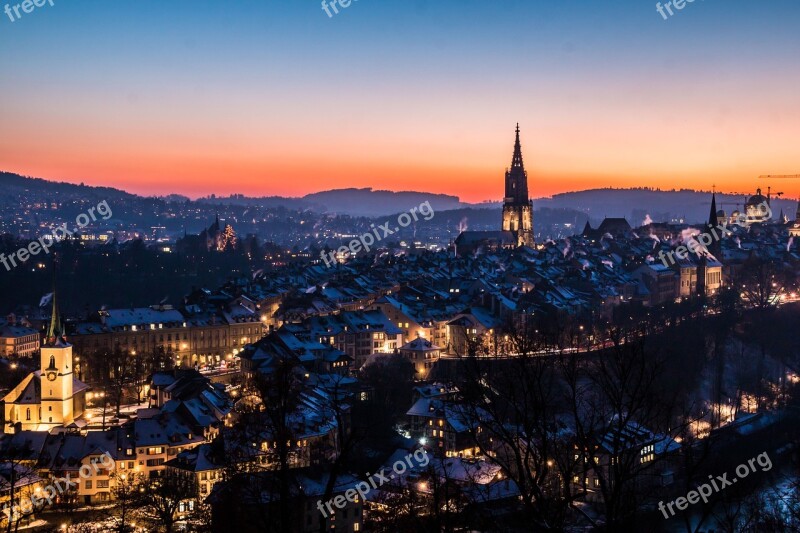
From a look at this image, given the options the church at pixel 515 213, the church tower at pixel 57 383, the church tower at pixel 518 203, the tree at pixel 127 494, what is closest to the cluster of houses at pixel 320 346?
the church tower at pixel 57 383

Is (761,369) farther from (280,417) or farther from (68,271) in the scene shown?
(68,271)

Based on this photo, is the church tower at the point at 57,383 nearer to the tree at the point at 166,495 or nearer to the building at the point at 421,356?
the tree at the point at 166,495

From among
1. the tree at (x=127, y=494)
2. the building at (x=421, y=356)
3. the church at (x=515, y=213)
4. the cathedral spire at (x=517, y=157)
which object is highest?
the cathedral spire at (x=517, y=157)

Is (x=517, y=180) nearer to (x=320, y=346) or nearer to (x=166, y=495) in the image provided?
(x=320, y=346)

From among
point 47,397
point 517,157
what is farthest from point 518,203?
point 47,397

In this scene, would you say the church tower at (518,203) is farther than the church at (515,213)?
Yes

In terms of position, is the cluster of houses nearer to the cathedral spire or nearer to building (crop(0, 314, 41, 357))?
building (crop(0, 314, 41, 357))

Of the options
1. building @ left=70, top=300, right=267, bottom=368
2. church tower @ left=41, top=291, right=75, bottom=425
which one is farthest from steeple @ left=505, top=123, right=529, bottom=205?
church tower @ left=41, top=291, right=75, bottom=425

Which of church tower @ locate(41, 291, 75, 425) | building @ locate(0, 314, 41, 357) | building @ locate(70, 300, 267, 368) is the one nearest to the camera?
church tower @ locate(41, 291, 75, 425)
